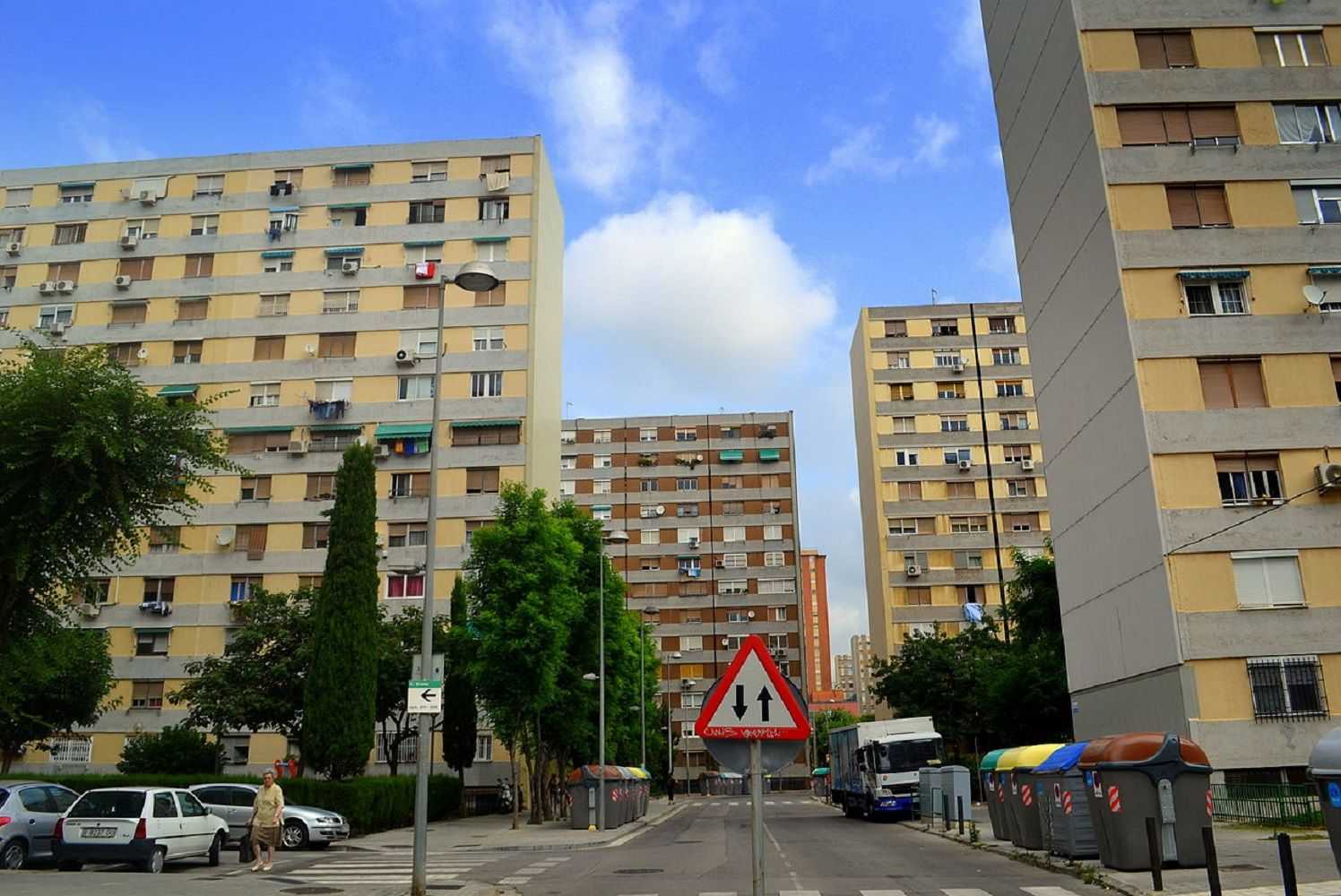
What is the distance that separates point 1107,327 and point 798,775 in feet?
232

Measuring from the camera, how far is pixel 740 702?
7.39 metres

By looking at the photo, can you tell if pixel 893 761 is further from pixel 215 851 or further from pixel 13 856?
pixel 13 856

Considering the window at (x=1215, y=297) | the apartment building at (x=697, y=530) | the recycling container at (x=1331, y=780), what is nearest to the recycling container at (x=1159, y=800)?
the recycling container at (x=1331, y=780)

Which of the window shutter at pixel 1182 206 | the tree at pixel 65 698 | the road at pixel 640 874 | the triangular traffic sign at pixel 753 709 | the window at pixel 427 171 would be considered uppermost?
the window at pixel 427 171

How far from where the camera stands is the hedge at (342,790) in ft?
93.7

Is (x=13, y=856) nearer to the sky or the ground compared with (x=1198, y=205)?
nearer to the ground

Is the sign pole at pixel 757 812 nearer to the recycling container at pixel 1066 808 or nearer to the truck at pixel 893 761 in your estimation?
the recycling container at pixel 1066 808

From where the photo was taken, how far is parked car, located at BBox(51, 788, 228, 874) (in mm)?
17984

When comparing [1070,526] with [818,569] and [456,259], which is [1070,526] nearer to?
[456,259]

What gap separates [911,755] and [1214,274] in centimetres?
1707

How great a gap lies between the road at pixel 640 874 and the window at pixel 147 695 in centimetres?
2788

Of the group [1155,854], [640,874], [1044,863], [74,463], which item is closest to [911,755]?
[1044,863]

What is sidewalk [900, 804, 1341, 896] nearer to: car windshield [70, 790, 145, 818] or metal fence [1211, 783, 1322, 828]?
metal fence [1211, 783, 1322, 828]

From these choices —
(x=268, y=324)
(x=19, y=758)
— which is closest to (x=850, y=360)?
(x=268, y=324)
